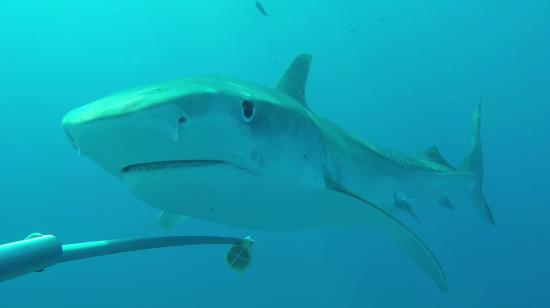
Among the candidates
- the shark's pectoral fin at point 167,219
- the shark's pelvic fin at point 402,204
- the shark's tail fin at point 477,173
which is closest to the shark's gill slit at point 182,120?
the shark's pectoral fin at point 167,219

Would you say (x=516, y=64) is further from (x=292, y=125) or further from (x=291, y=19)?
(x=292, y=125)

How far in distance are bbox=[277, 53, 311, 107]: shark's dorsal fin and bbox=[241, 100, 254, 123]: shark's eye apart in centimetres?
213

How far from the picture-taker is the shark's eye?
197 centimetres

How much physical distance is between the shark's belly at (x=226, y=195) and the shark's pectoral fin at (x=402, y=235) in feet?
0.80

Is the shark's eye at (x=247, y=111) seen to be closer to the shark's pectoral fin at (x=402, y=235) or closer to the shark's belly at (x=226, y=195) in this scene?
the shark's belly at (x=226, y=195)

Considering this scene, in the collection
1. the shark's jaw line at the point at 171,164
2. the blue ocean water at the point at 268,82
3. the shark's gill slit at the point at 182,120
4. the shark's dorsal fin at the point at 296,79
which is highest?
the shark's gill slit at the point at 182,120

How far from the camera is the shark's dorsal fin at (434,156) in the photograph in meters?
5.66

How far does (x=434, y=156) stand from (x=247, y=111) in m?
4.32

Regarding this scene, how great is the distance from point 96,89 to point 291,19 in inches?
740

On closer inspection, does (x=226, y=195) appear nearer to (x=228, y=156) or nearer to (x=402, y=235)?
(x=228, y=156)

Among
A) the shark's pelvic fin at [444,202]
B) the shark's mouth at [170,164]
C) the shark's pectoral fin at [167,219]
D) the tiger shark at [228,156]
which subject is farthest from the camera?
the shark's pelvic fin at [444,202]

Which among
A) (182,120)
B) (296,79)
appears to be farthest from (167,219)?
(182,120)

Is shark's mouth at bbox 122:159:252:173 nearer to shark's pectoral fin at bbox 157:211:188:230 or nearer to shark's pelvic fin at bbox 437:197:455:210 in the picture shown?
shark's pectoral fin at bbox 157:211:188:230

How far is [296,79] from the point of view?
14.3 ft
